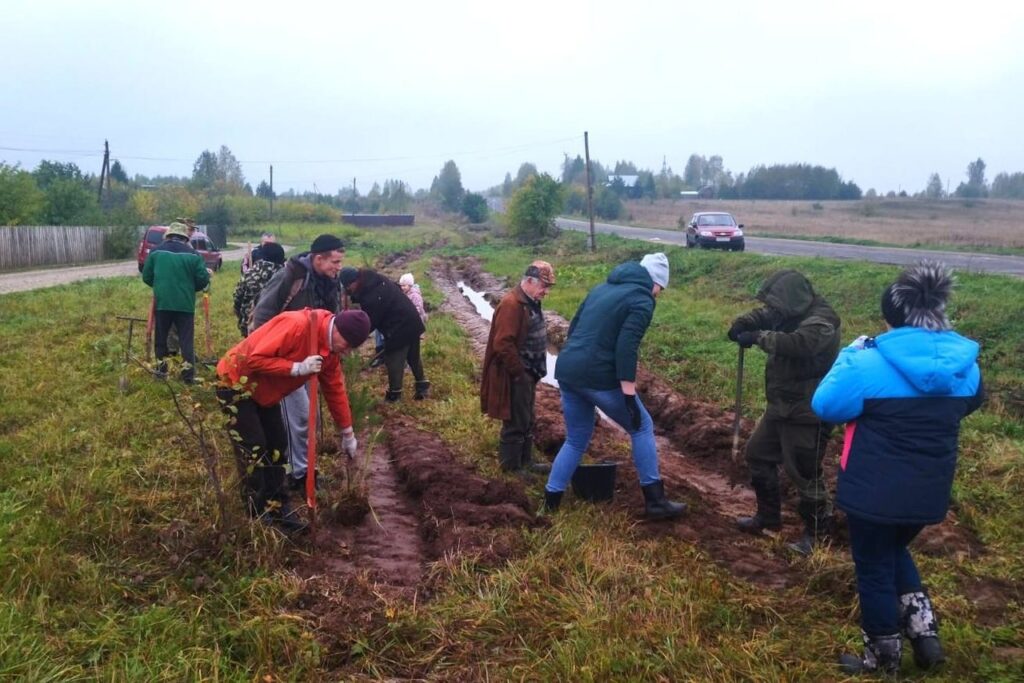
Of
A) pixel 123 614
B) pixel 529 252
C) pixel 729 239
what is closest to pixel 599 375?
pixel 123 614

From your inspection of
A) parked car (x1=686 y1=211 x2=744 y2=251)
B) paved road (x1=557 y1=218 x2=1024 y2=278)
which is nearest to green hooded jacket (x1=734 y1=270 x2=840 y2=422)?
paved road (x1=557 y1=218 x2=1024 y2=278)

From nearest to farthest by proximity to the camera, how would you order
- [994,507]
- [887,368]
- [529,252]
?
[887,368]
[994,507]
[529,252]

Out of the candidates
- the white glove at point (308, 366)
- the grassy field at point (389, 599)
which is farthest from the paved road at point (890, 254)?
the white glove at point (308, 366)

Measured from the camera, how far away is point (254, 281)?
713cm

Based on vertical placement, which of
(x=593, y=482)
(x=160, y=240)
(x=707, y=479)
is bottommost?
(x=707, y=479)

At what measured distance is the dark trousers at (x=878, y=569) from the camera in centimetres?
326

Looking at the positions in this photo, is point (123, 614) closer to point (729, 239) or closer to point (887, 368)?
point (887, 368)

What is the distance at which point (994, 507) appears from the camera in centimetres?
550

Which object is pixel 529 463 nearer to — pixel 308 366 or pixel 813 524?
pixel 813 524

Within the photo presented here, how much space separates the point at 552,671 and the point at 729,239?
24.3 meters

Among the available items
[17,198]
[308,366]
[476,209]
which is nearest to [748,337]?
[308,366]

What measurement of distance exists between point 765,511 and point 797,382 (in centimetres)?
97

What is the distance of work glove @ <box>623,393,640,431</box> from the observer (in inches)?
193

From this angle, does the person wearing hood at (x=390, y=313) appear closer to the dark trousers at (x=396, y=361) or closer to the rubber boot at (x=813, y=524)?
the dark trousers at (x=396, y=361)
